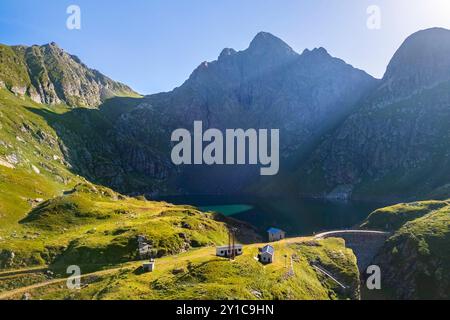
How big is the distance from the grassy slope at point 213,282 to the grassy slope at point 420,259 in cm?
1572

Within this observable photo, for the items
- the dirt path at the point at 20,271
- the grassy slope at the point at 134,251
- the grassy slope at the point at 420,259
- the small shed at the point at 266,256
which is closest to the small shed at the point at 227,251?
the grassy slope at the point at 134,251

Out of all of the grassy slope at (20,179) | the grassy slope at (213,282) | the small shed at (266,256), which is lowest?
the grassy slope at (213,282)

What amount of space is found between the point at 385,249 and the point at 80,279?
82594mm

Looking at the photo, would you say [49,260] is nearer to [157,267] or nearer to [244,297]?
[157,267]

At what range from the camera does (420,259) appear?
315 feet

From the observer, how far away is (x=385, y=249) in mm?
108500

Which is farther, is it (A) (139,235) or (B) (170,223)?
(B) (170,223)

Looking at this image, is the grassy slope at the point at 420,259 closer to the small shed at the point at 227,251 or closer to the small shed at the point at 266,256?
the small shed at the point at 266,256

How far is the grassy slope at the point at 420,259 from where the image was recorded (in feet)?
292

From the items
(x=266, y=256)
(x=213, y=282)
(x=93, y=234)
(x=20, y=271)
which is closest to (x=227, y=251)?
(x=266, y=256)

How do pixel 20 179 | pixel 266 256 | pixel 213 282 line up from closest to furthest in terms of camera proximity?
pixel 213 282 → pixel 266 256 → pixel 20 179

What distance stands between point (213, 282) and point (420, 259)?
60154 mm

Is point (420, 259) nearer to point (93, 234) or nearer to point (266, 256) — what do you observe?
point (266, 256)
